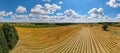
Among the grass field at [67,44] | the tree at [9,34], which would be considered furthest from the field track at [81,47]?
the tree at [9,34]

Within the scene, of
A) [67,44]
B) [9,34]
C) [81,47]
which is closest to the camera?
[9,34]

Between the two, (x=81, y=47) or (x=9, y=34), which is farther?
(x=81, y=47)

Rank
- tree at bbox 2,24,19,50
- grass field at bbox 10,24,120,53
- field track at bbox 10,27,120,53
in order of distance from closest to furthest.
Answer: tree at bbox 2,24,19,50
field track at bbox 10,27,120,53
grass field at bbox 10,24,120,53

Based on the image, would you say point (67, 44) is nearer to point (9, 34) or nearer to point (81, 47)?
point (81, 47)

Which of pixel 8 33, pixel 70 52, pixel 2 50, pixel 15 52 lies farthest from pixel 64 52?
pixel 2 50

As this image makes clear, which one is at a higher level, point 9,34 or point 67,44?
point 9,34

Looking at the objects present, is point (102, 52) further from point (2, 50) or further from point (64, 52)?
point (2, 50)

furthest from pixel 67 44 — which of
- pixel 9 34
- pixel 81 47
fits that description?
pixel 9 34

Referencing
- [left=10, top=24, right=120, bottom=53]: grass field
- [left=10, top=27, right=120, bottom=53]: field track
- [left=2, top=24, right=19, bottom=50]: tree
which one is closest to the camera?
[left=2, top=24, right=19, bottom=50]: tree

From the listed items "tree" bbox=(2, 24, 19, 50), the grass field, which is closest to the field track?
the grass field

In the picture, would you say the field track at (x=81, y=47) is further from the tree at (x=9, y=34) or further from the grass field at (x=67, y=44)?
the tree at (x=9, y=34)

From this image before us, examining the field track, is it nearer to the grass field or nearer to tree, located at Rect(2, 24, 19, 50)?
the grass field

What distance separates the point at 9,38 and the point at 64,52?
6889mm

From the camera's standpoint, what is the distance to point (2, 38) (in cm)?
1481
